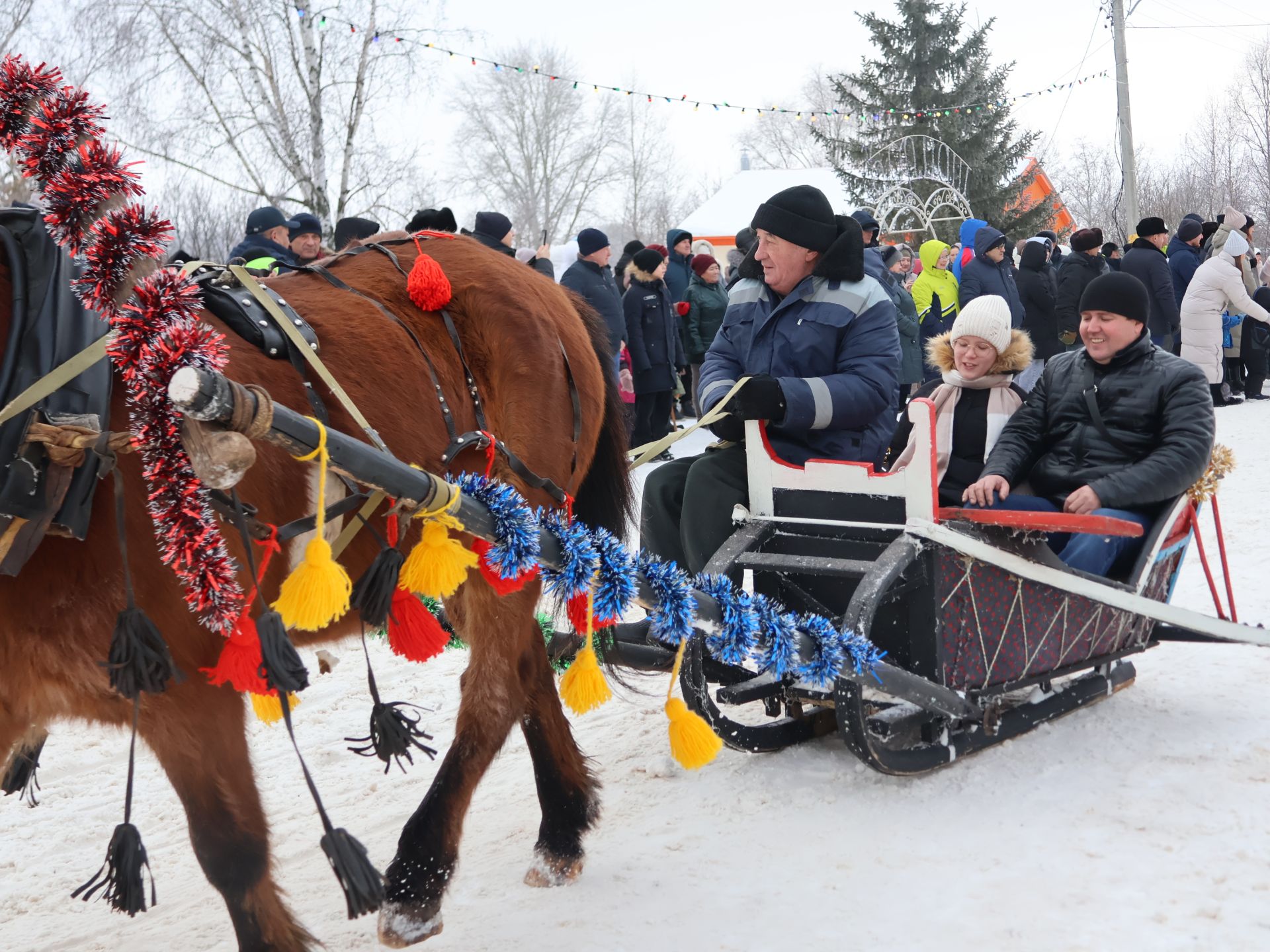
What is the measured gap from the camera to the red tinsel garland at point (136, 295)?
1.99 m

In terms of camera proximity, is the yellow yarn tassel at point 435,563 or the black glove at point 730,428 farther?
the black glove at point 730,428

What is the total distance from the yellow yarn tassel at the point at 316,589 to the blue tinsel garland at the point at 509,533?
420 millimetres

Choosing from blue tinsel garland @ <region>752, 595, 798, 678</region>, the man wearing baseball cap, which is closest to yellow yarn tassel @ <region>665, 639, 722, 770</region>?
blue tinsel garland @ <region>752, 595, 798, 678</region>

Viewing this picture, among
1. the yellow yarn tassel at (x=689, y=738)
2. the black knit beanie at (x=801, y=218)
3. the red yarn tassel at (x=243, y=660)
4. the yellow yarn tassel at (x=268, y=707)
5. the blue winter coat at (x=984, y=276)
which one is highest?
the blue winter coat at (x=984, y=276)

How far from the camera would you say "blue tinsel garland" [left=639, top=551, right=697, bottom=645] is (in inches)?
108

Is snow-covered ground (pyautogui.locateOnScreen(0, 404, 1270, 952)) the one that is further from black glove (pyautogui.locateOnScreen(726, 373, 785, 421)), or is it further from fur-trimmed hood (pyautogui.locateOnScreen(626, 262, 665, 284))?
fur-trimmed hood (pyautogui.locateOnScreen(626, 262, 665, 284))

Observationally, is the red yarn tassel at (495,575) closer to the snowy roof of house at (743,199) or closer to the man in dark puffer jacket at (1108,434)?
the man in dark puffer jacket at (1108,434)

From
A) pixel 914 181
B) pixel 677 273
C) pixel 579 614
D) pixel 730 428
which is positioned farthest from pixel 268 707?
pixel 914 181

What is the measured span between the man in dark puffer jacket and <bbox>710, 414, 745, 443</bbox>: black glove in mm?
780

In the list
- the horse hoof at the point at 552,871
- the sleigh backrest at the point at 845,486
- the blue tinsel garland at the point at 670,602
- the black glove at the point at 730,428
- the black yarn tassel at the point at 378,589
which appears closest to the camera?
the black yarn tassel at the point at 378,589

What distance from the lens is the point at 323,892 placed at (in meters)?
3.07

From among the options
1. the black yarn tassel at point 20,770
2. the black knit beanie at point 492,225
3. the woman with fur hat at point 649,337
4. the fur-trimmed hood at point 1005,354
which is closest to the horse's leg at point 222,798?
the black yarn tassel at point 20,770

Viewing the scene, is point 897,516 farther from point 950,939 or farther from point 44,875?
point 44,875

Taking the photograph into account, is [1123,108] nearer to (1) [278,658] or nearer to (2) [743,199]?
(2) [743,199]
